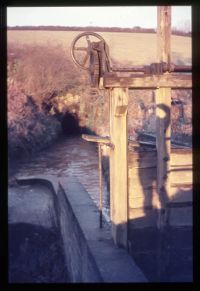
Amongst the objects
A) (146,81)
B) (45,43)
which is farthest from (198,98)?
(45,43)

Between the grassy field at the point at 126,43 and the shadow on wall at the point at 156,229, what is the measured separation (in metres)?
18.6

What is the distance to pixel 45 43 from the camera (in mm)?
24484

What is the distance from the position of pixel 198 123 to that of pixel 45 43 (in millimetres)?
23206

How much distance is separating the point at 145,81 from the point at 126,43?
26.1 meters

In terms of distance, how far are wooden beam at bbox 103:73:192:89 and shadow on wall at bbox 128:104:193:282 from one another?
869 millimetres

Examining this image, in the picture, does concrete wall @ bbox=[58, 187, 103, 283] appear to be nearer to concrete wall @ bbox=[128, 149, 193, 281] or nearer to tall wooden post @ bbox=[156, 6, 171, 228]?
concrete wall @ bbox=[128, 149, 193, 281]

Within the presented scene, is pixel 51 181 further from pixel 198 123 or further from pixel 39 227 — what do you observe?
pixel 198 123

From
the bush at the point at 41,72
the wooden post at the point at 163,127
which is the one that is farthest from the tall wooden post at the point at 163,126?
the bush at the point at 41,72

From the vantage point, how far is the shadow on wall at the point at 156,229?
427cm

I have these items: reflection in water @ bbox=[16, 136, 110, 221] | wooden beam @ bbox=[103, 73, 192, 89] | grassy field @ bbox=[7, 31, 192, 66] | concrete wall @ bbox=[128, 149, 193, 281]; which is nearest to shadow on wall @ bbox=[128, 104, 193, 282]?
concrete wall @ bbox=[128, 149, 193, 281]

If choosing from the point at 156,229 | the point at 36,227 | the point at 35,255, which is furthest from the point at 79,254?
the point at 36,227

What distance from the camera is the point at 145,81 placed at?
12.6 feet

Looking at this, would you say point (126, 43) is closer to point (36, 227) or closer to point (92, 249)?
point (36, 227)

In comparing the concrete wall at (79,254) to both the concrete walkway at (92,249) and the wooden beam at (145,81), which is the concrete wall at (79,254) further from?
the wooden beam at (145,81)
